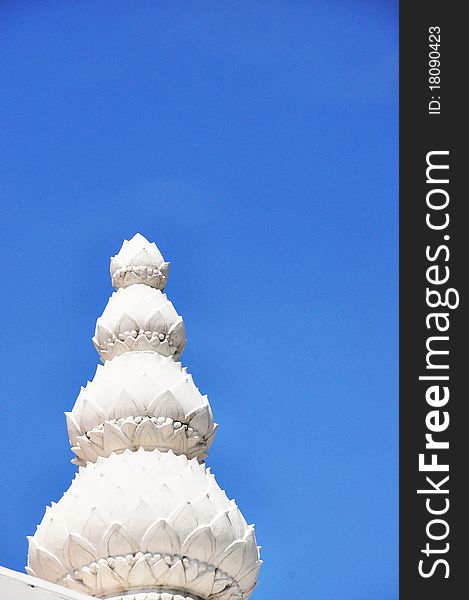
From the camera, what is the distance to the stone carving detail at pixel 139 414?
32.9 feet

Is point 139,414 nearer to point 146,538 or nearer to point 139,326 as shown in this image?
point 139,326

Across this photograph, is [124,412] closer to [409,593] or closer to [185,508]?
[185,508]

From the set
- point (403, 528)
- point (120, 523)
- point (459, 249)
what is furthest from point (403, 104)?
point (120, 523)

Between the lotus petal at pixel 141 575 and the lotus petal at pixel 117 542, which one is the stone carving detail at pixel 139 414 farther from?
the lotus petal at pixel 141 575

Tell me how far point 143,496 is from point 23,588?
3.08 m

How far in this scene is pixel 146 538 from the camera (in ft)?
29.5

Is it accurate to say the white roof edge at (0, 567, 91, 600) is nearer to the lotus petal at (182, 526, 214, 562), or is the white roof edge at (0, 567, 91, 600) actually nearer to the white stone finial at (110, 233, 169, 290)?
the lotus petal at (182, 526, 214, 562)

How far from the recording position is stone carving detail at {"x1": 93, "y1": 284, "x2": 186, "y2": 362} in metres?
10.9

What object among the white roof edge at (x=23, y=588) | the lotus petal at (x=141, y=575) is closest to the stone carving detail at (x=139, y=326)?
the lotus petal at (x=141, y=575)

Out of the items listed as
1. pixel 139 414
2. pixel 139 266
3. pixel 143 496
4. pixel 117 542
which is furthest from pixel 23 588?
pixel 139 266

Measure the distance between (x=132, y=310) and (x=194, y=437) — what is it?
155cm

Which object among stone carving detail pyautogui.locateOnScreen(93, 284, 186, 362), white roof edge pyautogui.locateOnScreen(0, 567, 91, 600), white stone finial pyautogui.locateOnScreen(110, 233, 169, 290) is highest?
white stone finial pyautogui.locateOnScreen(110, 233, 169, 290)

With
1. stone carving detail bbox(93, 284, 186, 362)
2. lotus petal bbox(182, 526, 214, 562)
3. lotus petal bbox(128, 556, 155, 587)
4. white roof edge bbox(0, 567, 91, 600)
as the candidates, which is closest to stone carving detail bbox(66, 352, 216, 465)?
stone carving detail bbox(93, 284, 186, 362)

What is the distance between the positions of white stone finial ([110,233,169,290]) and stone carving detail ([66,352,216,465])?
1.27 metres
